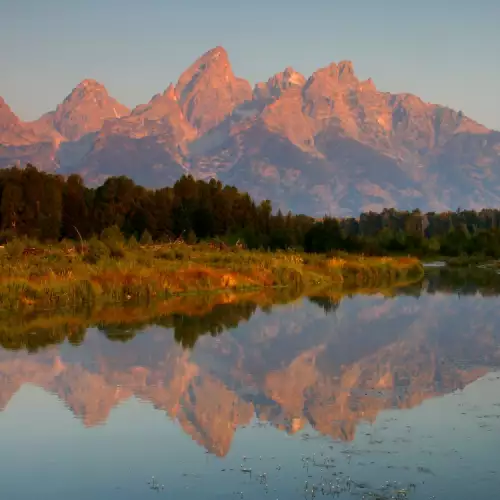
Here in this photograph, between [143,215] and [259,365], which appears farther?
[143,215]

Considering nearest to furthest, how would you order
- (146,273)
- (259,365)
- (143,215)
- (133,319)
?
1. (259,365)
2. (133,319)
3. (146,273)
4. (143,215)

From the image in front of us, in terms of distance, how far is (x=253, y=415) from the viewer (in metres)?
24.8

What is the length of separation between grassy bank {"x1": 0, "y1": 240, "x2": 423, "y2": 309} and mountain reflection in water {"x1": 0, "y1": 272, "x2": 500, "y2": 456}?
7420 millimetres

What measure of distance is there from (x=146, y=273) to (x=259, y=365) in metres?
27.5

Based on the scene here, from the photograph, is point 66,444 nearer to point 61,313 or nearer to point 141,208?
point 61,313

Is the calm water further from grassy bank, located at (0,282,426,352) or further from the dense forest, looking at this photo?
the dense forest

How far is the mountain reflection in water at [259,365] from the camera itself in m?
25.4

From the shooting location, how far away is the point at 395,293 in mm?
70062

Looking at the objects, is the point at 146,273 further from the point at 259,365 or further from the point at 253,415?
the point at 253,415

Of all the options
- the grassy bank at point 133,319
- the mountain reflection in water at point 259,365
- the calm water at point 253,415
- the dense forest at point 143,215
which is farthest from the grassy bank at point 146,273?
the dense forest at point 143,215

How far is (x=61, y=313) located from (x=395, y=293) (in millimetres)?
30824

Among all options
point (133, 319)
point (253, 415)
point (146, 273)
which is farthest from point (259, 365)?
point (146, 273)

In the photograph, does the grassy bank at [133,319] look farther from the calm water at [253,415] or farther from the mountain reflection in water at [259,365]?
the calm water at [253,415]

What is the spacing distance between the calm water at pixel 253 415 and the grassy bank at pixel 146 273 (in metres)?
10.8
